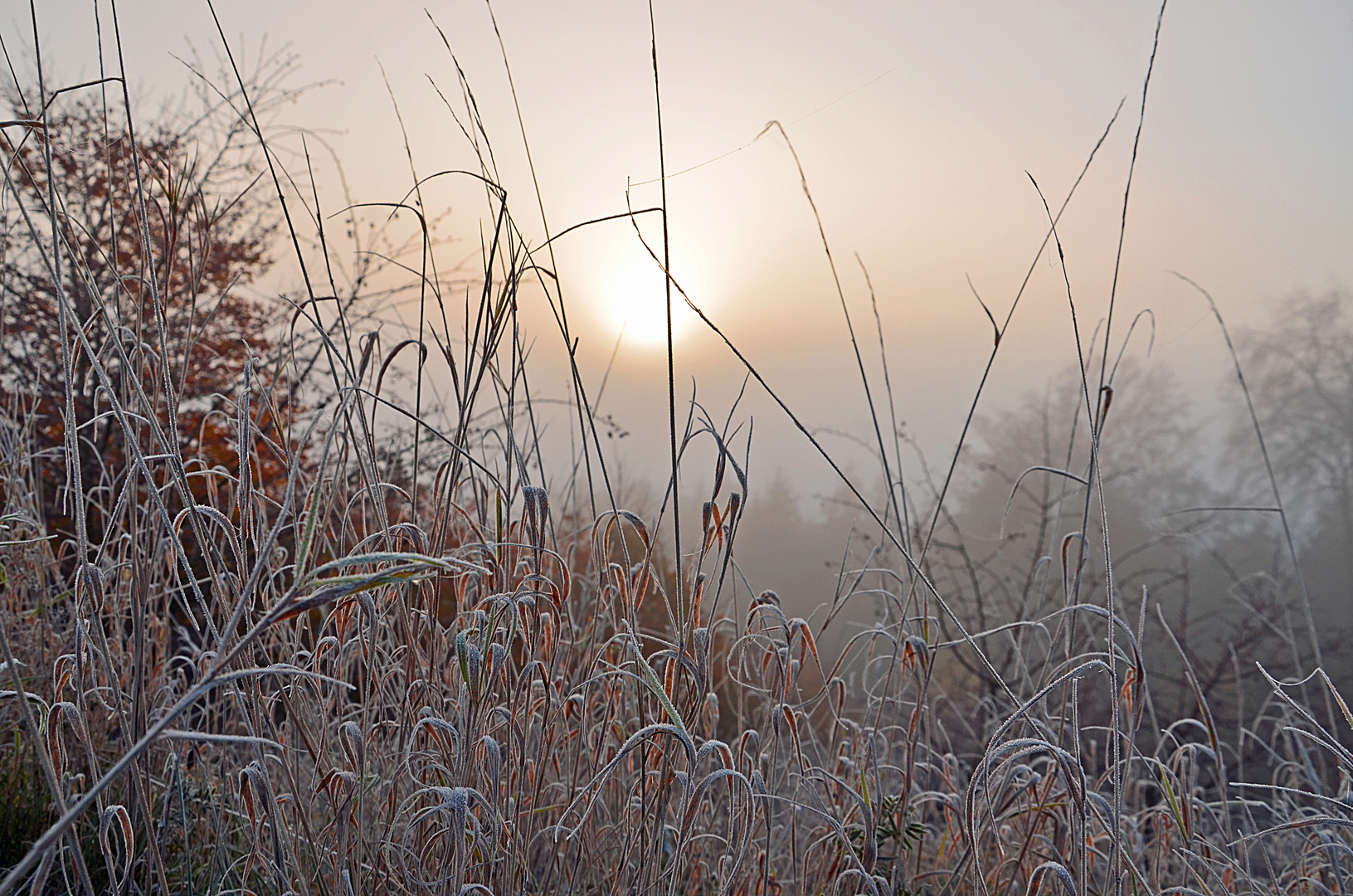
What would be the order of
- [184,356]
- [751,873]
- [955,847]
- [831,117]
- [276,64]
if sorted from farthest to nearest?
[276,64], [831,117], [955,847], [751,873], [184,356]

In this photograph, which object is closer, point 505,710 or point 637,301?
point 505,710

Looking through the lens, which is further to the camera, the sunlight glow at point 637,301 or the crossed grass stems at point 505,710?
the sunlight glow at point 637,301

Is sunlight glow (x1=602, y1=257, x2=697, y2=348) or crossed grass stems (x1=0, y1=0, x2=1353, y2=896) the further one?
sunlight glow (x1=602, y1=257, x2=697, y2=348)

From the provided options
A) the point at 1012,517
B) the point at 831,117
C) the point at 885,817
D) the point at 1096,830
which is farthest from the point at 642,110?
the point at 1012,517

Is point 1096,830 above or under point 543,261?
under

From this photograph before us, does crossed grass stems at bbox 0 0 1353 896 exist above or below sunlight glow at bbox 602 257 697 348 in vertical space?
below

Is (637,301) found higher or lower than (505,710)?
higher

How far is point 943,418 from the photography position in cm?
463

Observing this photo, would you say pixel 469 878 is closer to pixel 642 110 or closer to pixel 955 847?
pixel 955 847

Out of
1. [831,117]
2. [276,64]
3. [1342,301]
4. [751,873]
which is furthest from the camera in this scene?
[1342,301]

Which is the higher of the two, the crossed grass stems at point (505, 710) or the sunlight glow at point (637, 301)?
the sunlight glow at point (637, 301)

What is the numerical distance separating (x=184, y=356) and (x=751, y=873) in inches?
32.7

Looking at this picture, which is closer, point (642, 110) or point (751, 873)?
point (751, 873)

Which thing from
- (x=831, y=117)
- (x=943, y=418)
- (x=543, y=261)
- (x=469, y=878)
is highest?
(x=831, y=117)
